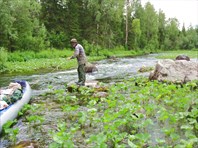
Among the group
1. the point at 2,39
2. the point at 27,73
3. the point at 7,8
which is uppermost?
the point at 7,8

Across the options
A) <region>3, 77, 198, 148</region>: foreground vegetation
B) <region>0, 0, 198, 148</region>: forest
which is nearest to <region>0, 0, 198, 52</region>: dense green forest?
<region>0, 0, 198, 148</region>: forest

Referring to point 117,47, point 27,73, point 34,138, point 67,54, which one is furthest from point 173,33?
point 34,138

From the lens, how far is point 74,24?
1775 inches

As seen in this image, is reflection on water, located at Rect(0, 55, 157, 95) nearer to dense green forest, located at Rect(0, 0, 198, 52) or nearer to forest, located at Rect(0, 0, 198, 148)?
forest, located at Rect(0, 0, 198, 148)

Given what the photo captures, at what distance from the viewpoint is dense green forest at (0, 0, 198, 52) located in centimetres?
2858

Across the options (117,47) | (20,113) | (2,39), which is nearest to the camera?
(20,113)

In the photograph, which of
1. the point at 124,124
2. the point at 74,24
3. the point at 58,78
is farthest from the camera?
the point at 74,24

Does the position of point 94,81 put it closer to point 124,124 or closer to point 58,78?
point 58,78

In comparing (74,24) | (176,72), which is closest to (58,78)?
(176,72)

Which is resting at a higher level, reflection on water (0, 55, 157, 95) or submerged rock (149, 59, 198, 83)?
submerged rock (149, 59, 198, 83)

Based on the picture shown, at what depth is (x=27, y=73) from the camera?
63.7 feet

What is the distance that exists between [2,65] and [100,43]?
28.3 metres

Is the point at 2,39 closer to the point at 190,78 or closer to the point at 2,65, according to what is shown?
the point at 2,65

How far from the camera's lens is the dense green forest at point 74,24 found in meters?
28.6
